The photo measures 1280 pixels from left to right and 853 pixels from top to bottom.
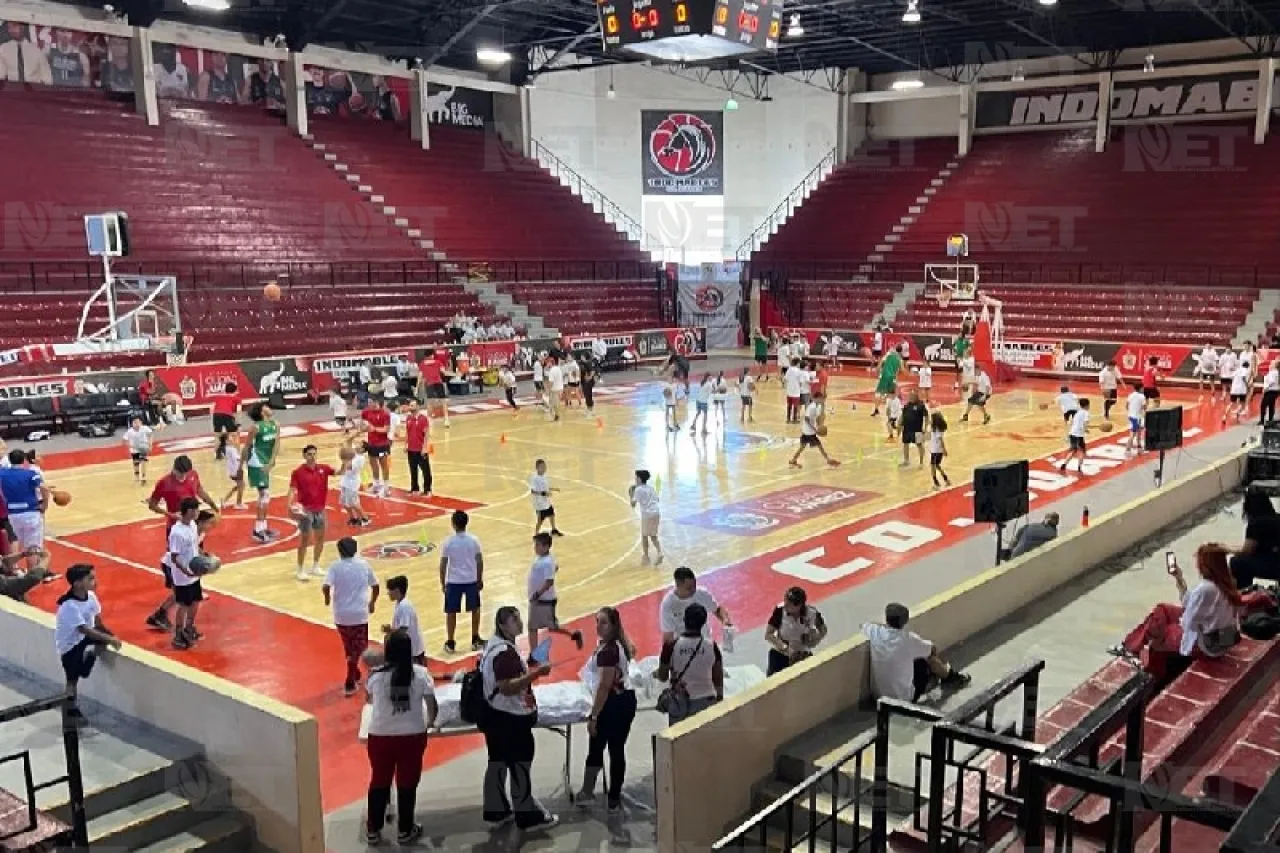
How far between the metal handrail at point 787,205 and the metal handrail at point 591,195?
3913 millimetres

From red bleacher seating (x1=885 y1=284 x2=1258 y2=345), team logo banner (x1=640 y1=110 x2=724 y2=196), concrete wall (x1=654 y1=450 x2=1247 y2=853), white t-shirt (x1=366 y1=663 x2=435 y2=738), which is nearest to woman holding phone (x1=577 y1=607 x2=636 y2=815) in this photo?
concrete wall (x1=654 y1=450 x2=1247 y2=853)

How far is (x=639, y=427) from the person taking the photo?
80.8 ft

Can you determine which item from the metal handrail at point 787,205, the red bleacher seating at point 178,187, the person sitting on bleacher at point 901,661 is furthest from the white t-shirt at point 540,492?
the metal handrail at point 787,205

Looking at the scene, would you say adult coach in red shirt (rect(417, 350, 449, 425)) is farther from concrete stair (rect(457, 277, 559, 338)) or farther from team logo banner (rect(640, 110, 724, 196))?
team logo banner (rect(640, 110, 724, 196))

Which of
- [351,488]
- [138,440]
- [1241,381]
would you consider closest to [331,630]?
[351,488]

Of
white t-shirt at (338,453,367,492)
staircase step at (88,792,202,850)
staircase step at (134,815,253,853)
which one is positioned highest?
white t-shirt at (338,453,367,492)

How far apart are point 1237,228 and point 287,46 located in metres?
31.2

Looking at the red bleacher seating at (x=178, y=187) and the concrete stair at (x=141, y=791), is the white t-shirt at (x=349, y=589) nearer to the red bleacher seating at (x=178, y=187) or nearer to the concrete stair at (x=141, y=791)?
the concrete stair at (x=141, y=791)

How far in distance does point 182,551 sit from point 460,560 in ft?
8.72

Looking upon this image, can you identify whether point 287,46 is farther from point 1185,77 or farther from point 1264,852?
point 1264,852

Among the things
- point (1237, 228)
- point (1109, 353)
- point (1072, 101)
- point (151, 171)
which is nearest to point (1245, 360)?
point (1109, 353)

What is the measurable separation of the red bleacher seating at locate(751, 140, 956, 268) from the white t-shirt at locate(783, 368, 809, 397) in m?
20.2

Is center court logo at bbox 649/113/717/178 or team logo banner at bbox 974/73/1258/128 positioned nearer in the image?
team logo banner at bbox 974/73/1258/128

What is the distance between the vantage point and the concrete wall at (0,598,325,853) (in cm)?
679
